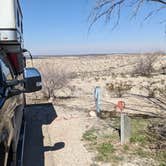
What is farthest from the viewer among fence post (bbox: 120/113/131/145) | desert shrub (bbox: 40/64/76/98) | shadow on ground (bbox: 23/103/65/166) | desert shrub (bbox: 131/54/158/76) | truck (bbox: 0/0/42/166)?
desert shrub (bbox: 131/54/158/76)

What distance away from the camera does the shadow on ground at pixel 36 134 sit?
5.75 m

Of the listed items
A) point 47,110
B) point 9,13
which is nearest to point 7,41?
point 9,13

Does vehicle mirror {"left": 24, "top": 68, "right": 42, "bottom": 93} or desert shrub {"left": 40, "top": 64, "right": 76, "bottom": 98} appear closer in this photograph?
vehicle mirror {"left": 24, "top": 68, "right": 42, "bottom": 93}

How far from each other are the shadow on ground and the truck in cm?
45

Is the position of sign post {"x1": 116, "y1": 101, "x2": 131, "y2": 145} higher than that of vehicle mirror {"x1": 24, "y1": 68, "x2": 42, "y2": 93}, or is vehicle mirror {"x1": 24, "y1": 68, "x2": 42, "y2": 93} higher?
vehicle mirror {"x1": 24, "y1": 68, "x2": 42, "y2": 93}

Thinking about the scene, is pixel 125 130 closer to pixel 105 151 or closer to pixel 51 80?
pixel 105 151

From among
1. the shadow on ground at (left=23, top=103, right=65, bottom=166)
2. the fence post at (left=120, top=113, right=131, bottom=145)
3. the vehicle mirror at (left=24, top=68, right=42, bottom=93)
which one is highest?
the vehicle mirror at (left=24, top=68, right=42, bottom=93)

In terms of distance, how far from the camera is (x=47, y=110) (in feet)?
33.5

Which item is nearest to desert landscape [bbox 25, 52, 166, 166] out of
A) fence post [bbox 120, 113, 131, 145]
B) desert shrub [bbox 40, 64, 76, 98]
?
desert shrub [bbox 40, 64, 76, 98]

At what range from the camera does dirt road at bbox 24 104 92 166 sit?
5.60m

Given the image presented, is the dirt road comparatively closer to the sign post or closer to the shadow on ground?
the shadow on ground

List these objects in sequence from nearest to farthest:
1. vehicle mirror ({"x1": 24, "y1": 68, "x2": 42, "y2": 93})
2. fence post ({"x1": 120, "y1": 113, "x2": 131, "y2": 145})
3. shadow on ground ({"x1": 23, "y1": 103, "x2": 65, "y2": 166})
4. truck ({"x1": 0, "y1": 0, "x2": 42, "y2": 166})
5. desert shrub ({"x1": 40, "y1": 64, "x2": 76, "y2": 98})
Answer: truck ({"x1": 0, "y1": 0, "x2": 42, "y2": 166})
vehicle mirror ({"x1": 24, "y1": 68, "x2": 42, "y2": 93})
shadow on ground ({"x1": 23, "y1": 103, "x2": 65, "y2": 166})
fence post ({"x1": 120, "y1": 113, "x2": 131, "y2": 145})
desert shrub ({"x1": 40, "y1": 64, "x2": 76, "y2": 98})

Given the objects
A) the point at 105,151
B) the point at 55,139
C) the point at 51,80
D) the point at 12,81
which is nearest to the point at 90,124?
the point at 55,139

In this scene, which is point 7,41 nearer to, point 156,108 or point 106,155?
point 106,155
